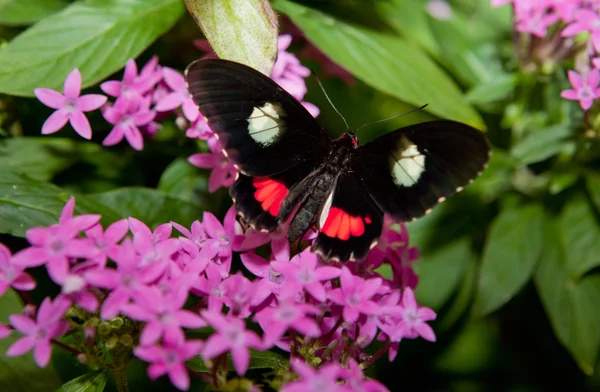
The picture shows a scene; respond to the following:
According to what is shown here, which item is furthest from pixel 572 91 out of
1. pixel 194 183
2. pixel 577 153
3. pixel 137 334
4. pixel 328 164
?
pixel 137 334

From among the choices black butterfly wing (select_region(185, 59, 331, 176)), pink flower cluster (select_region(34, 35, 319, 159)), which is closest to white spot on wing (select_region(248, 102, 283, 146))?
black butterfly wing (select_region(185, 59, 331, 176))

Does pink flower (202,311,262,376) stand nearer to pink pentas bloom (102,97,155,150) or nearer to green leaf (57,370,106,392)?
green leaf (57,370,106,392)

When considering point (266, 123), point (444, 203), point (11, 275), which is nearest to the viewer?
point (11, 275)

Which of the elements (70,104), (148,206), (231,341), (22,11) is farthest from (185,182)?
(231,341)

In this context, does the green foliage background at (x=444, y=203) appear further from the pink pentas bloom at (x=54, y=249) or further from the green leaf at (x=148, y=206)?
the pink pentas bloom at (x=54, y=249)

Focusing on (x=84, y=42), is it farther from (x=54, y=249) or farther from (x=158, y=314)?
Result: (x=158, y=314)

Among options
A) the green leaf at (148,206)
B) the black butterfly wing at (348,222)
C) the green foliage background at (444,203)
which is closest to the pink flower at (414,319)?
the black butterfly wing at (348,222)
